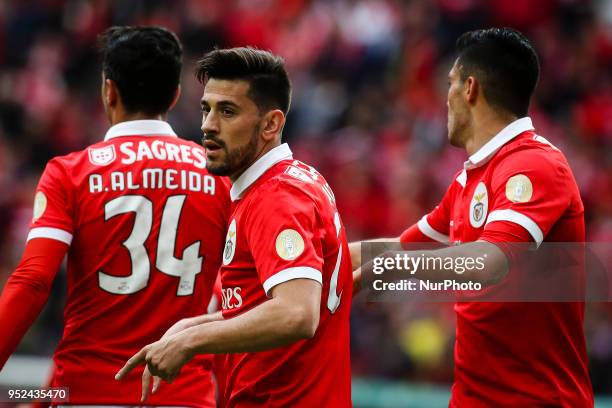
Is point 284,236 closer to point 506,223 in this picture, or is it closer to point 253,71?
point 253,71

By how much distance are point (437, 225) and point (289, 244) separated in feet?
5.10

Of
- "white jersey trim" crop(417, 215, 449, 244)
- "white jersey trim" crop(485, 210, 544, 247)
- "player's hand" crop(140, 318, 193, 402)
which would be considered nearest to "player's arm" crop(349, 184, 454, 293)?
"white jersey trim" crop(417, 215, 449, 244)

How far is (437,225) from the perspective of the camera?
4.91 m

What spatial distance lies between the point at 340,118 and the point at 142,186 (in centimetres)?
757

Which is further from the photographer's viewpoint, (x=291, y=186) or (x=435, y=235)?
(x=435, y=235)

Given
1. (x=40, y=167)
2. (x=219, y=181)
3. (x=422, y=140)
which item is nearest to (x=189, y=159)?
(x=219, y=181)

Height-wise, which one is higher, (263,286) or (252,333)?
(263,286)

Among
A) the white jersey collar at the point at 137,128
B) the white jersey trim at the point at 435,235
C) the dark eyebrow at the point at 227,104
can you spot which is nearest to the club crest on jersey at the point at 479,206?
the white jersey trim at the point at 435,235

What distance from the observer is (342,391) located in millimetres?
3844

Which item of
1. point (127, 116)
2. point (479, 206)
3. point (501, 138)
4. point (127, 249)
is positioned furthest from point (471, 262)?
point (127, 116)

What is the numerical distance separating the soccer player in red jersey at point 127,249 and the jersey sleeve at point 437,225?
93cm

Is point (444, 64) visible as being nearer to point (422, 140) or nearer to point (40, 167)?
point (422, 140)

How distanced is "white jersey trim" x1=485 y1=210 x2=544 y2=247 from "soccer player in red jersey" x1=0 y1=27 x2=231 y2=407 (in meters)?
1.27

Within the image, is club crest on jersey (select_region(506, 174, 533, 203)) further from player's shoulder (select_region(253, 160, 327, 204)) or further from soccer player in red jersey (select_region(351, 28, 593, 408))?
player's shoulder (select_region(253, 160, 327, 204))
